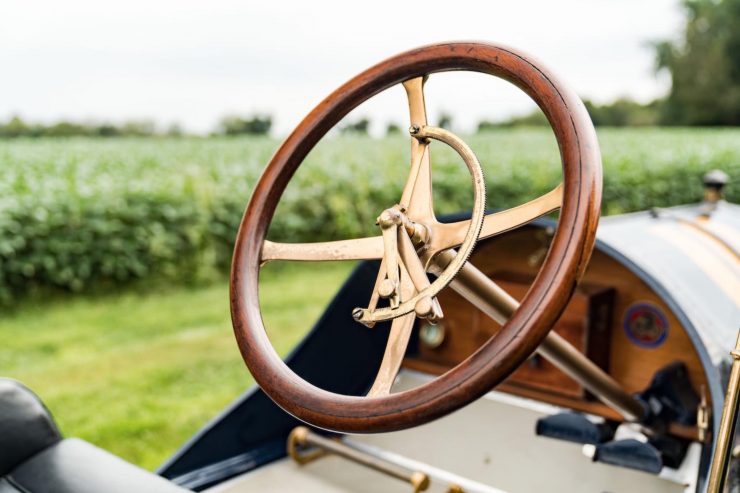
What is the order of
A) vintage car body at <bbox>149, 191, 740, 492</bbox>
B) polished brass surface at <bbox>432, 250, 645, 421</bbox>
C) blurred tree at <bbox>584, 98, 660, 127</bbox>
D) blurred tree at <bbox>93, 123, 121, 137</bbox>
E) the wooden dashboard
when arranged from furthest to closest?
blurred tree at <bbox>584, 98, 660, 127</bbox> < blurred tree at <bbox>93, 123, 121, 137</bbox> < the wooden dashboard < vintage car body at <bbox>149, 191, 740, 492</bbox> < polished brass surface at <bbox>432, 250, 645, 421</bbox>

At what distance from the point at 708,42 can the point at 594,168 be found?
4852 cm

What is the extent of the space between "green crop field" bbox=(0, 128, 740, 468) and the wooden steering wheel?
7.15 ft

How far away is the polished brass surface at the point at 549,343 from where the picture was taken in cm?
111

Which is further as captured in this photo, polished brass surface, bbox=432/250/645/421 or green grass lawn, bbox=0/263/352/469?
→ green grass lawn, bbox=0/263/352/469

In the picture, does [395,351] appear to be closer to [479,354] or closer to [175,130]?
[479,354]

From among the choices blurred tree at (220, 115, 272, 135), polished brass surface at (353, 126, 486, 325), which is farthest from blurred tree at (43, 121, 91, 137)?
polished brass surface at (353, 126, 486, 325)

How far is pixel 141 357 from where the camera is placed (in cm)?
455

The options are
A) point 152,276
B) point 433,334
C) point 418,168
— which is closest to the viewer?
point 418,168

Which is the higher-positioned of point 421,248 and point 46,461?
point 421,248

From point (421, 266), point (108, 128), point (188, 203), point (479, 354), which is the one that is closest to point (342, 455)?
point (421, 266)

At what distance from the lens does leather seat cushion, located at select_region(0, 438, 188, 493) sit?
1.19 meters

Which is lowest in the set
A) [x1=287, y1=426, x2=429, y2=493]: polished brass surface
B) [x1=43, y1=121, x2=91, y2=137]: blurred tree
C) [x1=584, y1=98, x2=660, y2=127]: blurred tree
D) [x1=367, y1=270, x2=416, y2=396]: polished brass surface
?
[x1=287, y1=426, x2=429, y2=493]: polished brass surface

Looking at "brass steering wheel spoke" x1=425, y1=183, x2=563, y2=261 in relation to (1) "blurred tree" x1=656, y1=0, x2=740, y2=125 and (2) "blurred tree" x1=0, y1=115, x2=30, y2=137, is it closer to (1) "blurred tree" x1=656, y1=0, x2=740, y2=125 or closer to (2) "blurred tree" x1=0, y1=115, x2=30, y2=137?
(2) "blurred tree" x1=0, y1=115, x2=30, y2=137

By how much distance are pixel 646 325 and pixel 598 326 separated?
13 centimetres
